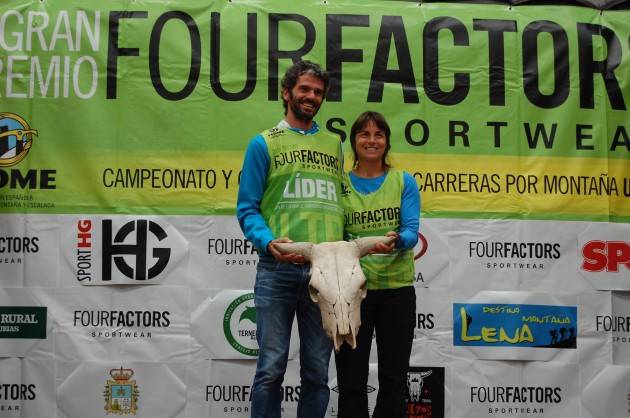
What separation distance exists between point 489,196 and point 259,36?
164 centimetres

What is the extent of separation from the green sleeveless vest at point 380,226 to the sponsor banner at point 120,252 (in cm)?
144

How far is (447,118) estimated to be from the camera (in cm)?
444

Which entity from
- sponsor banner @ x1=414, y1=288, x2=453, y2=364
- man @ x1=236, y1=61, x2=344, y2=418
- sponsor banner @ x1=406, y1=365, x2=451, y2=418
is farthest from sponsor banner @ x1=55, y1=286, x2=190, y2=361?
man @ x1=236, y1=61, x2=344, y2=418

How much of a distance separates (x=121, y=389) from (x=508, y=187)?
8.16 feet

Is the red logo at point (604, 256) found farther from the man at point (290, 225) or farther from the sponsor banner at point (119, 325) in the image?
the sponsor banner at point (119, 325)

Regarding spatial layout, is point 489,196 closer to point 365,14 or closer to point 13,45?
point 365,14

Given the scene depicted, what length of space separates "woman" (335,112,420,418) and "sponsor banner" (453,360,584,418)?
51.8 inches

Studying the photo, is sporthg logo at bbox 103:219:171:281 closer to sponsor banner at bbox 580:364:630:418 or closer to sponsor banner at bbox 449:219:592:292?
sponsor banner at bbox 449:219:592:292

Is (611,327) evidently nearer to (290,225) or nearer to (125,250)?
(290,225)

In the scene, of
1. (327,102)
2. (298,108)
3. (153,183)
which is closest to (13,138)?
(153,183)

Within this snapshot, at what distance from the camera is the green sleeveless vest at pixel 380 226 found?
3.12 meters

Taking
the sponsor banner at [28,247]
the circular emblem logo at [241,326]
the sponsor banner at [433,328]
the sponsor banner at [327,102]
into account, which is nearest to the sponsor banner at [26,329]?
the sponsor banner at [28,247]

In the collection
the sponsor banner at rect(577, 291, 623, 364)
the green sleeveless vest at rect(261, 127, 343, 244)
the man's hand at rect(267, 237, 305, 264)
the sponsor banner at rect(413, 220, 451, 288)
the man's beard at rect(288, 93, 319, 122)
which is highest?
the man's beard at rect(288, 93, 319, 122)

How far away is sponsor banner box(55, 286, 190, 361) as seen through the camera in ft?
13.9
